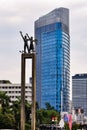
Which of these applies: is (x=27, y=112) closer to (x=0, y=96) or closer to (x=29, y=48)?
(x=0, y=96)

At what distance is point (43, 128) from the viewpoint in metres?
137

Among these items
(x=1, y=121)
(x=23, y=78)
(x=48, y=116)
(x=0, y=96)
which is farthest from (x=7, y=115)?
(x=48, y=116)

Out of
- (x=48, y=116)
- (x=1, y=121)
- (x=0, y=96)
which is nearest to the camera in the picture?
(x=1, y=121)

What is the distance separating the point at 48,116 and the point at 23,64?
122495mm

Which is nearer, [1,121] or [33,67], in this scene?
[33,67]

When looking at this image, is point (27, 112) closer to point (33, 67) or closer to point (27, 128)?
point (27, 128)

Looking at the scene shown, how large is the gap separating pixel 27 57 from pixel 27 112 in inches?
3078

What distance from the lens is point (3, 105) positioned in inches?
5300

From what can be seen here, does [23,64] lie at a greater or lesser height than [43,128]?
greater

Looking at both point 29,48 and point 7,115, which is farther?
point 7,115

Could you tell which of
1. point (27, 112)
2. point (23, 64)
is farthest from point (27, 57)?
point (27, 112)

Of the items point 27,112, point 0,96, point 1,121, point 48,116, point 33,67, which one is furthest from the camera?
point 48,116

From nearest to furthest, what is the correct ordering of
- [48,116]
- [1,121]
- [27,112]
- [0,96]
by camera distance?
[1,121]
[0,96]
[27,112]
[48,116]

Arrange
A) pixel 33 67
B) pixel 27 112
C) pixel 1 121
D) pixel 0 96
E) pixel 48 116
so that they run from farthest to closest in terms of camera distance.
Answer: pixel 48 116 → pixel 27 112 → pixel 0 96 → pixel 1 121 → pixel 33 67
